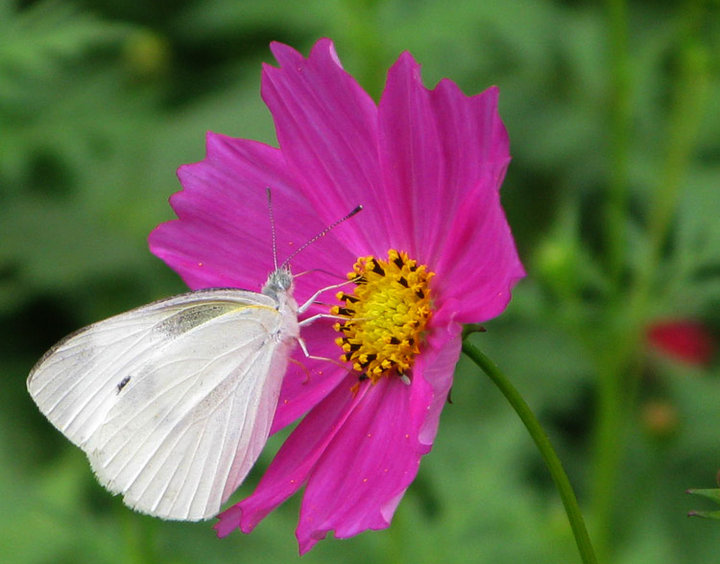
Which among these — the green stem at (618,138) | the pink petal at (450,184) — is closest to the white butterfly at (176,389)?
the pink petal at (450,184)

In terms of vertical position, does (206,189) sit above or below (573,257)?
above

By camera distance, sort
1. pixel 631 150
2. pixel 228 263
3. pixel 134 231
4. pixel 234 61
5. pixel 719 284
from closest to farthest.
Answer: pixel 228 263 → pixel 719 284 → pixel 631 150 → pixel 134 231 → pixel 234 61

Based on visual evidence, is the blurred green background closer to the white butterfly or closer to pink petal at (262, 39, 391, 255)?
the white butterfly

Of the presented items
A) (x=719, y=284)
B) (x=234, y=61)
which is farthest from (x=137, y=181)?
(x=719, y=284)

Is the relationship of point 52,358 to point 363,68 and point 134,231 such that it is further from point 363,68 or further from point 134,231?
point 134,231

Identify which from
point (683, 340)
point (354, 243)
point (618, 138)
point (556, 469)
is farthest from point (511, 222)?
point (556, 469)

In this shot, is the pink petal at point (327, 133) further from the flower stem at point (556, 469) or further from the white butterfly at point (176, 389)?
the flower stem at point (556, 469)
